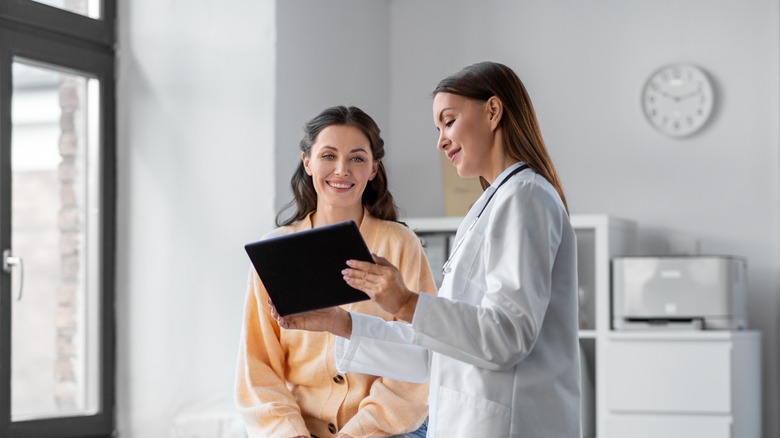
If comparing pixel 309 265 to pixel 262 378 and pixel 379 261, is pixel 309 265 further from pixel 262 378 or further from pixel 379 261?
pixel 262 378

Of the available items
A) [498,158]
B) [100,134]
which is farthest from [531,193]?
[100,134]

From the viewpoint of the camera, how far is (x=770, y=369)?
13.6ft

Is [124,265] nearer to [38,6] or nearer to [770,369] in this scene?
[38,6]

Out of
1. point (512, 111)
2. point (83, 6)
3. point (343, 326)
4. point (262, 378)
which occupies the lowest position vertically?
point (262, 378)

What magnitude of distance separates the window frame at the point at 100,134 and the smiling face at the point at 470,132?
6.53 ft

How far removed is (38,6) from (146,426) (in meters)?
1.44

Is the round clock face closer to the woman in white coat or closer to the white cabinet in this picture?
the white cabinet

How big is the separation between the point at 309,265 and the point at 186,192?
1.98 m

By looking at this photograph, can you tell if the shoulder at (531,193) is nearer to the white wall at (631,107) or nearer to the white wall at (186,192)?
the white wall at (186,192)

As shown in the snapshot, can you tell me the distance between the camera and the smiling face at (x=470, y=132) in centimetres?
166

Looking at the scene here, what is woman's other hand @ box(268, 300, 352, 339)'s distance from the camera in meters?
1.82

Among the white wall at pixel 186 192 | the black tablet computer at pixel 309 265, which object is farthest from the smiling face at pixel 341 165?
the white wall at pixel 186 192

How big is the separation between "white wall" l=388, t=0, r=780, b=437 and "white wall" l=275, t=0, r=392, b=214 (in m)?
0.18

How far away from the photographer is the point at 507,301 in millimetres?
1498
